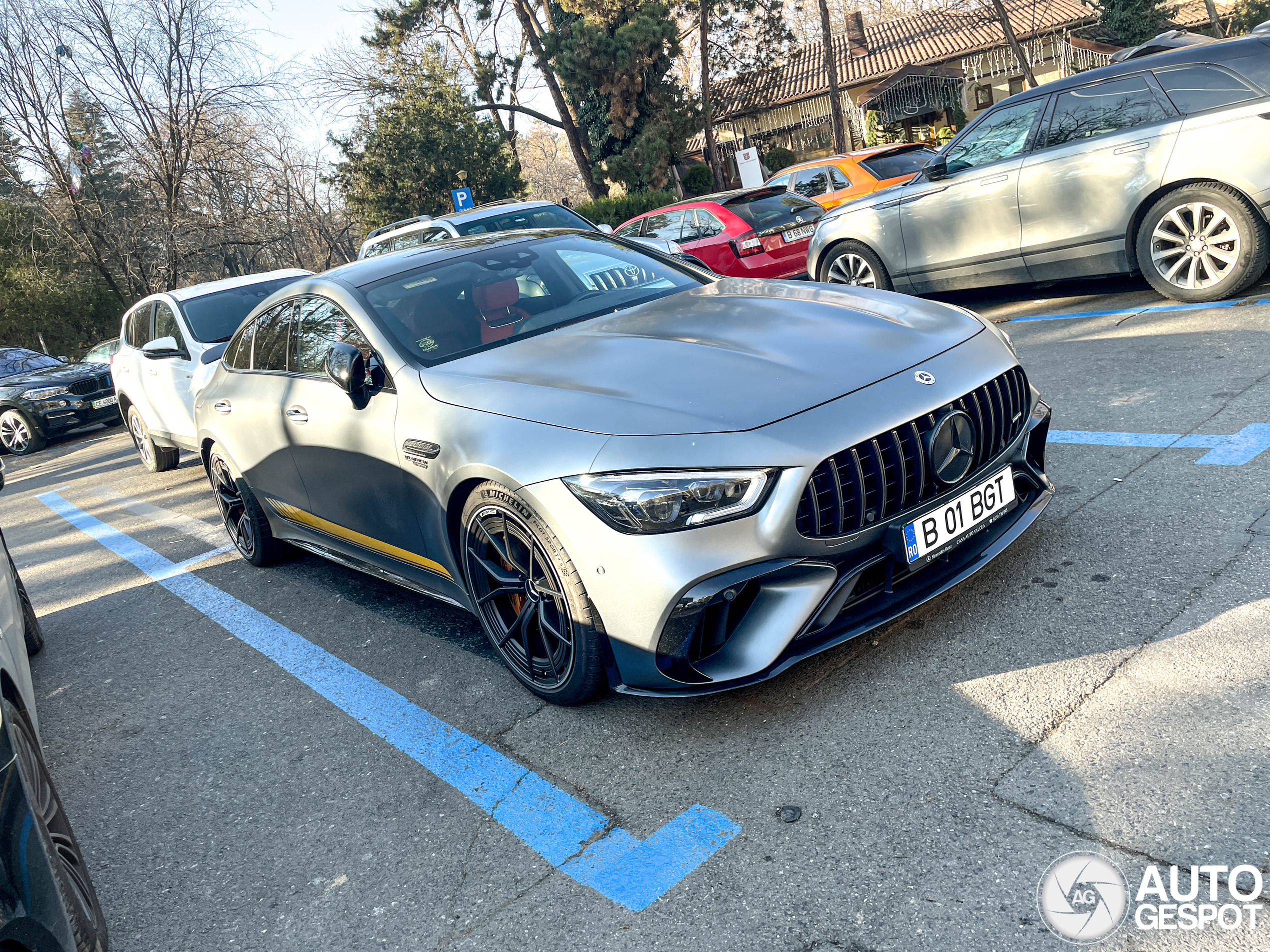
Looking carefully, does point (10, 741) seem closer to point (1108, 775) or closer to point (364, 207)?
point (1108, 775)

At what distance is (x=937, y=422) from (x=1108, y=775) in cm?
112

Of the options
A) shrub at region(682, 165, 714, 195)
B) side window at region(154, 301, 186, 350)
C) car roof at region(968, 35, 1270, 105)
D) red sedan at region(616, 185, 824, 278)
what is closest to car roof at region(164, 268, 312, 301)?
side window at region(154, 301, 186, 350)

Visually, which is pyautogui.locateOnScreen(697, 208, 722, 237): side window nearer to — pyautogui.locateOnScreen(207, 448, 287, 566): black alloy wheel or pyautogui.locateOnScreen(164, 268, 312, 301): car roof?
pyautogui.locateOnScreen(164, 268, 312, 301): car roof

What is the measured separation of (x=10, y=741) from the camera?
83.4 inches

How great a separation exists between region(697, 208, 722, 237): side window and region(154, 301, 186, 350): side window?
5.81m

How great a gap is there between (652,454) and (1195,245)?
5.52m

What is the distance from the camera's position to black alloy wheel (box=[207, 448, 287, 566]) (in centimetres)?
550

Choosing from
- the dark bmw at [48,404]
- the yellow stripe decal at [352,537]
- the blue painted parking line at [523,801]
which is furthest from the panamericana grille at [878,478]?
the dark bmw at [48,404]

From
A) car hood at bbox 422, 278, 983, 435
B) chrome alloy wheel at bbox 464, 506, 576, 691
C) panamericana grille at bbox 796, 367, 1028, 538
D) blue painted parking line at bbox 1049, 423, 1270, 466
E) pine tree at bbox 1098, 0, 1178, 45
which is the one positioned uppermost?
pine tree at bbox 1098, 0, 1178, 45

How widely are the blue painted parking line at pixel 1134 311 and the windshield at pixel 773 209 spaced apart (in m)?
3.71

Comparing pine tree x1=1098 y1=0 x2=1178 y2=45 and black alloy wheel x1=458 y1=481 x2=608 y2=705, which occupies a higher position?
pine tree x1=1098 y1=0 x2=1178 y2=45

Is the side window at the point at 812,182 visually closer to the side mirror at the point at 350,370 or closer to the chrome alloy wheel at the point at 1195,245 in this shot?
the chrome alloy wheel at the point at 1195,245

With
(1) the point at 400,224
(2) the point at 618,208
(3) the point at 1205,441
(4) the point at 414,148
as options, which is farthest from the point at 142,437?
(4) the point at 414,148

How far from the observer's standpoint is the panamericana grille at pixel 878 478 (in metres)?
2.85
